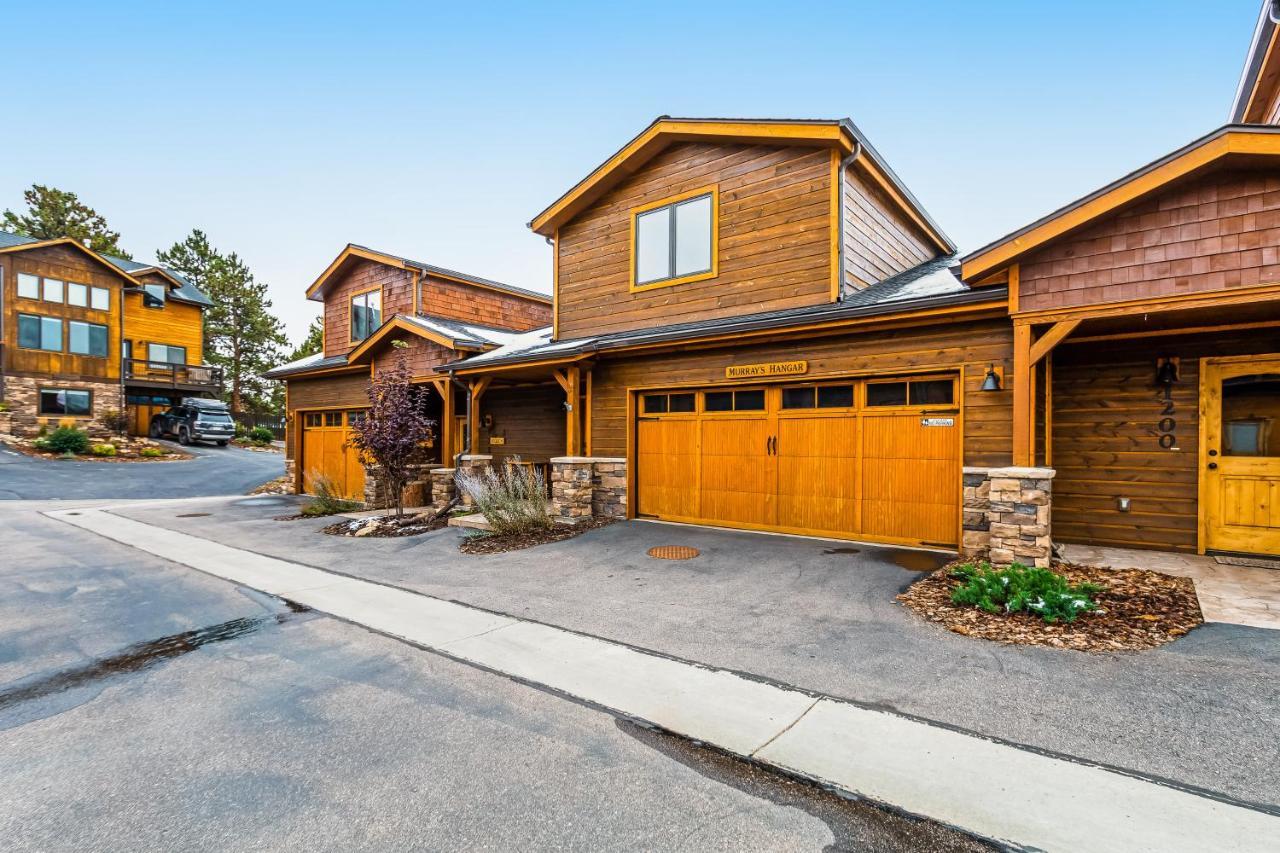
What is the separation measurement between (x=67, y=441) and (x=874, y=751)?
1147 inches

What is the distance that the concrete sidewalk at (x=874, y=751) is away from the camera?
91.5 inches

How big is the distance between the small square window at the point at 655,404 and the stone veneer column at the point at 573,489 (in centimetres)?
137

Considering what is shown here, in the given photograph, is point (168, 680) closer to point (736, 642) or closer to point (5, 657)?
point (5, 657)

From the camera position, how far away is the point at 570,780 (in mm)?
2713

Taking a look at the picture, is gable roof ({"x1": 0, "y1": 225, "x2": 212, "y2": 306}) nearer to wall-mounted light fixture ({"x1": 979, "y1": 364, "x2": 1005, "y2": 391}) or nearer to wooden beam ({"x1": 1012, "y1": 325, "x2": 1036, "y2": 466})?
wall-mounted light fixture ({"x1": 979, "y1": 364, "x2": 1005, "y2": 391})

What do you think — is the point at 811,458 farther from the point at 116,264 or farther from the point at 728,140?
the point at 116,264

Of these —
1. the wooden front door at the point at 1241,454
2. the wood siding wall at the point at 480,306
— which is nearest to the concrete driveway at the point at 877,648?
Answer: the wooden front door at the point at 1241,454

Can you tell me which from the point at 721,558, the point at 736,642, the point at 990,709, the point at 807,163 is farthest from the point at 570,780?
the point at 807,163

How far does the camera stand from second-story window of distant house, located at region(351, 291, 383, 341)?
1638 centimetres

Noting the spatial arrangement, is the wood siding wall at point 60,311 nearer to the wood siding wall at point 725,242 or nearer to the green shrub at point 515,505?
the green shrub at point 515,505

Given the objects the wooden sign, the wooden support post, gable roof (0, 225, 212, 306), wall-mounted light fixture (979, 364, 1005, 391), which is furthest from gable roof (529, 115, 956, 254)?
gable roof (0, 225, 212, 306)

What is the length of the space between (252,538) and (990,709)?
415 inches

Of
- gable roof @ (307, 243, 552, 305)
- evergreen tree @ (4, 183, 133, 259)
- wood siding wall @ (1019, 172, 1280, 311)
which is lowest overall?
wood siding wall @ (1019, 172, 1280, 311)

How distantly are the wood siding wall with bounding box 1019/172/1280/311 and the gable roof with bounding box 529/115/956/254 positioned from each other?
388cm
